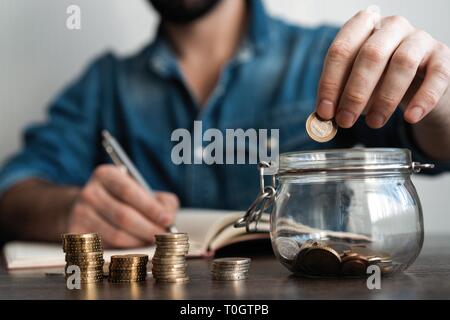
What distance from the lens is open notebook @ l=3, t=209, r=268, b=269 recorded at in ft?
3.08

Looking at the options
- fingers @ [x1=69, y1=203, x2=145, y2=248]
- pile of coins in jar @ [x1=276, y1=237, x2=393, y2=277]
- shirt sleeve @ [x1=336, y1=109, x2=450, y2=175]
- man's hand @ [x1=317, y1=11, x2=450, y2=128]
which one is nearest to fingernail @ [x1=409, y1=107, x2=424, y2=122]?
man's hand @ [x1=317, y1=11, x2=450, y2=128]

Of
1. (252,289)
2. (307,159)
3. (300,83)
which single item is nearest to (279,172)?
(307,159)

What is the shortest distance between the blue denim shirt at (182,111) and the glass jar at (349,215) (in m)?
1.04

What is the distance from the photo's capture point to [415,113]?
2.43 ft

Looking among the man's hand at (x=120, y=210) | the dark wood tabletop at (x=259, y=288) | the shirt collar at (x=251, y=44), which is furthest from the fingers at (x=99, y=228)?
the shirt collar at (x=251, y=44)

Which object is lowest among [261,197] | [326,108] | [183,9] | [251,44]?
[261,197]

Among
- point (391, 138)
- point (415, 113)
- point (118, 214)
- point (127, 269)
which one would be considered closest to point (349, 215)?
point (415, 113)

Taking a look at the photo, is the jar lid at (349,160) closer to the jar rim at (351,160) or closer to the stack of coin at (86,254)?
the jar rim at (351,160)

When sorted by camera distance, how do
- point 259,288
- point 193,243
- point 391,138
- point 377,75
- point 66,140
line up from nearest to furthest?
point 259,288
point 377,75
point 193,243
point 391,138
point 66,140

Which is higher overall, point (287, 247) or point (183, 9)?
point (183, 9)

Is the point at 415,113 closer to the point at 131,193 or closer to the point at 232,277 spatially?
the point at 232,277

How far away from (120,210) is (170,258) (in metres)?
0.45

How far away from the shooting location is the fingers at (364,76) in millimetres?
723
